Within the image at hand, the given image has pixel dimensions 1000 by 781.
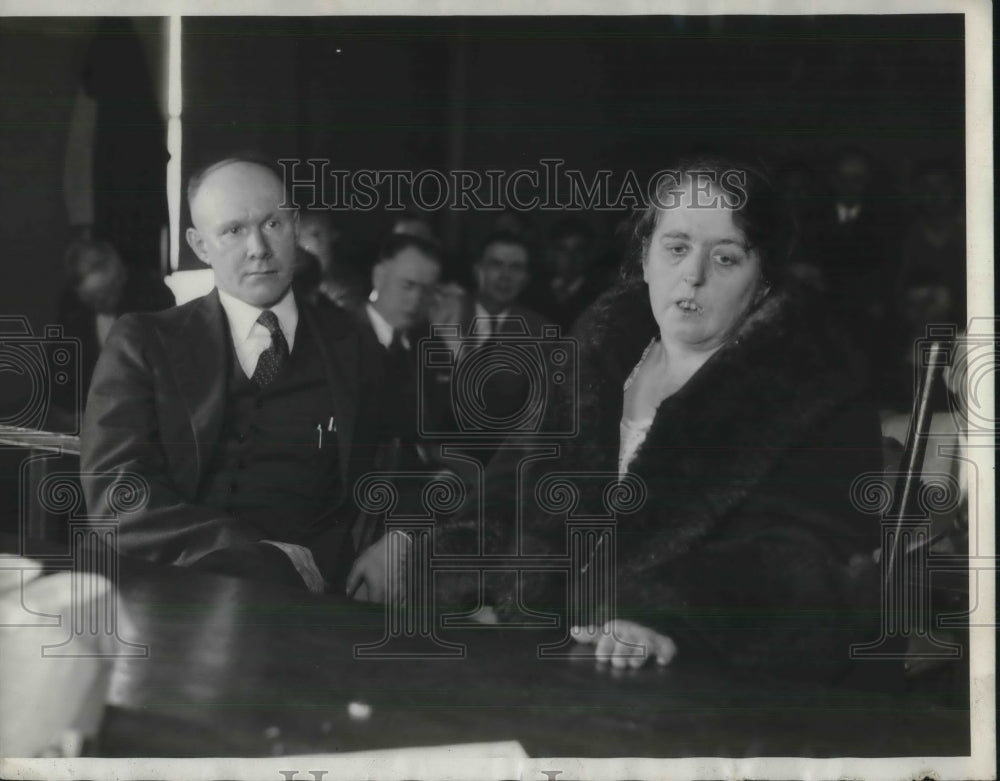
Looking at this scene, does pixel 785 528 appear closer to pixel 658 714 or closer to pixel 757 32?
pixel 658 714

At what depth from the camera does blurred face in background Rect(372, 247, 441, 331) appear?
11.6ft

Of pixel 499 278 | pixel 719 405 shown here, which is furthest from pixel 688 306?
pixel 499 278

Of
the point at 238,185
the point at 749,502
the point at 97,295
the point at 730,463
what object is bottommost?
the point at 749,502

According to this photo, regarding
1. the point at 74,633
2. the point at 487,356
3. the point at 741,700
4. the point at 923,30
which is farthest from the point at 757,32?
the point at 74,633

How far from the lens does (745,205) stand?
349 centimetres

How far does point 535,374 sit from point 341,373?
607mm

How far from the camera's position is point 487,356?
352 cm

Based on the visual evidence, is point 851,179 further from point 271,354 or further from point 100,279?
point 100,279

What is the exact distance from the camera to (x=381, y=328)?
3539 millimetres

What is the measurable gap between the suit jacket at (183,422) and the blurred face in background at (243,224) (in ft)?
0.43

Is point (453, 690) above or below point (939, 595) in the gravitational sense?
below

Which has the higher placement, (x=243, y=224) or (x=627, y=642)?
(x=243, y=224)

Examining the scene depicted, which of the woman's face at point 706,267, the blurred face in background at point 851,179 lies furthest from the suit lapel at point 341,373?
the blurred face in background at point 851,179

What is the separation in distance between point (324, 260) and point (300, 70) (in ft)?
1.97
